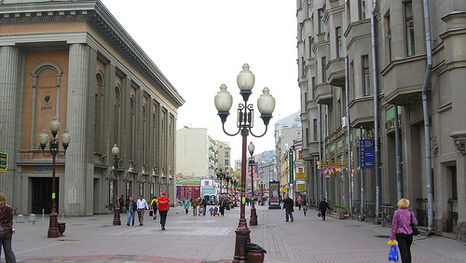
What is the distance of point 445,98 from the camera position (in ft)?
55.6

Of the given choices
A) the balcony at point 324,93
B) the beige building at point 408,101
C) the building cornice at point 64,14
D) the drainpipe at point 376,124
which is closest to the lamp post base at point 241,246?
the beige building at point 408,101

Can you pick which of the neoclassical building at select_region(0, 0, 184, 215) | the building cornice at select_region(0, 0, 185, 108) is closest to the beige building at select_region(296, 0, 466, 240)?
the building cornice at select_region(0, 0, 185, 108)

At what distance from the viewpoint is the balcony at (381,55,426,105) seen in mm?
18219

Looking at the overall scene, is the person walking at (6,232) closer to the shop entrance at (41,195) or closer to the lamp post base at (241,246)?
the lamp post base at (241,246)

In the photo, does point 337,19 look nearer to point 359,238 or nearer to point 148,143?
point 359,238

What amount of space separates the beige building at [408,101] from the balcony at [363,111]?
5cm

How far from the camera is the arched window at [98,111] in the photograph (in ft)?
140

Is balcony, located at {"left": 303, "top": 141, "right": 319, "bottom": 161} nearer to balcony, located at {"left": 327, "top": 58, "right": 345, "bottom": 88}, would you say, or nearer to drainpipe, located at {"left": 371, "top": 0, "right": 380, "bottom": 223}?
balcony, located at {"left": 327, "top": 58, "right": 345, "bottom": 88}

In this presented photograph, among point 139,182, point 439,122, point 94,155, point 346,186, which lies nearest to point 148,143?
point 139,182

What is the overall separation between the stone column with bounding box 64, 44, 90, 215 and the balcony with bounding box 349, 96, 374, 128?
20957 millimetres

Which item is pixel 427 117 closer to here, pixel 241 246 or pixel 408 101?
pixel 408 101

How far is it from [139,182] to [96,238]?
123 feet

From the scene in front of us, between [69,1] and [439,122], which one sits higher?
[69,1]

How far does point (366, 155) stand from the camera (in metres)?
25.3
